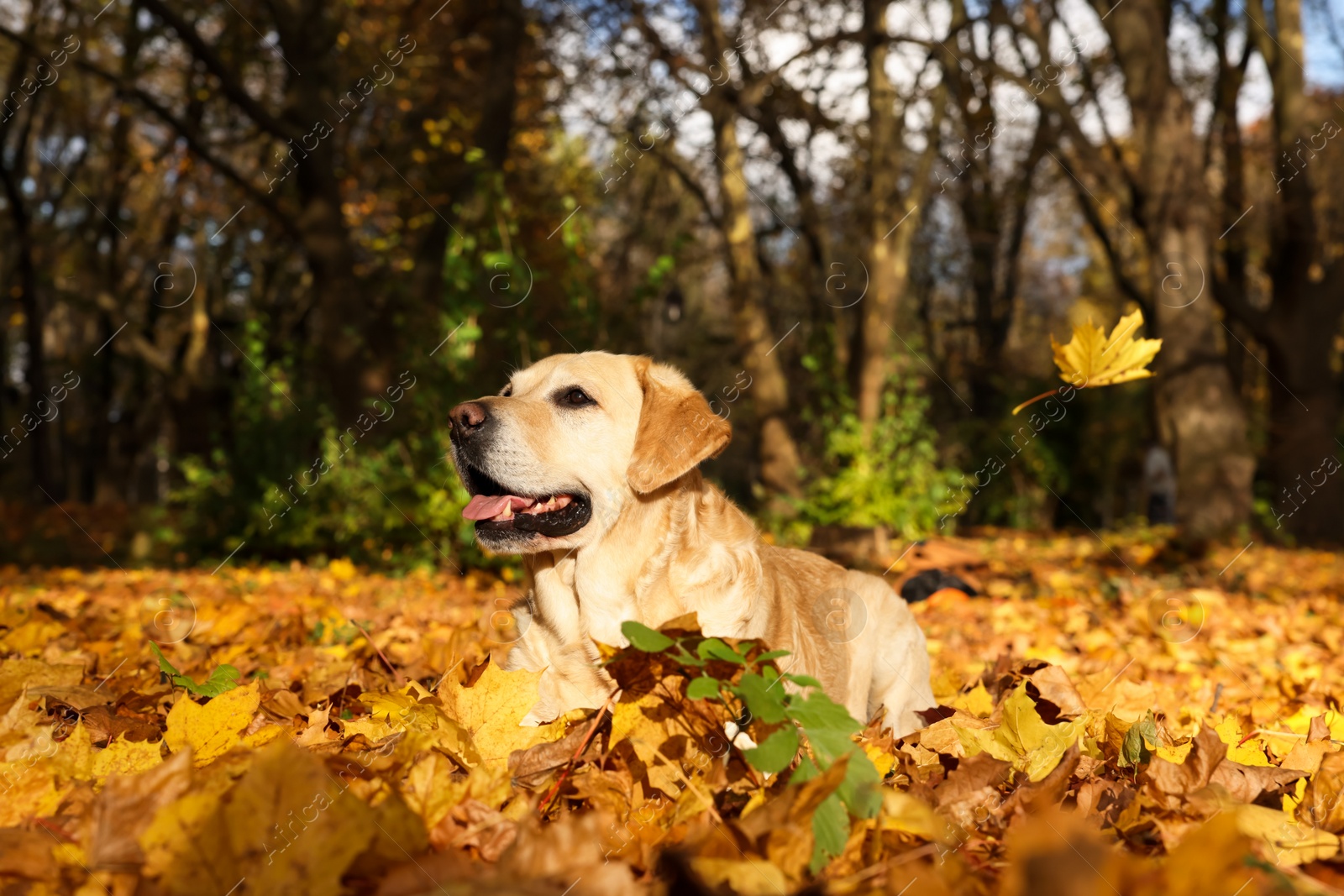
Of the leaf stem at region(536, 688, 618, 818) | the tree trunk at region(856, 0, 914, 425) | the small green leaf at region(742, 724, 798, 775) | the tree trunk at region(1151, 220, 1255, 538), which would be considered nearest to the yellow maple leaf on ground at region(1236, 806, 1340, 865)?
the small green leaf at region(742, 724, 798, 775)

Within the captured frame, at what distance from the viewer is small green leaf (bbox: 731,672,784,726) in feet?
5.94

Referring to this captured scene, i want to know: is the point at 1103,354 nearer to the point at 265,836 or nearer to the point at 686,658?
the point at 686,658

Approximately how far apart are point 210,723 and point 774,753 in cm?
131

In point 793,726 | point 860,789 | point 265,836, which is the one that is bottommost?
point 860,789

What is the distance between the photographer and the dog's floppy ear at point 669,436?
11.1ft

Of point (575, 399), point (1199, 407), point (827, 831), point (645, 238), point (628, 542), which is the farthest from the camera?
point (645, 238)

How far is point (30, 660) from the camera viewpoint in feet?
9.23

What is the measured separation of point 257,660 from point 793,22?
12573 mm

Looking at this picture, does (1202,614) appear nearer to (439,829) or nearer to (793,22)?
(439,829)

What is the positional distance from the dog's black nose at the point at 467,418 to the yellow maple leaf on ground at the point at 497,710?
4.83 ft

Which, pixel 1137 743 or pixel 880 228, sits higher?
pixel 880 228

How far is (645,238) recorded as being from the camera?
15.3 meters

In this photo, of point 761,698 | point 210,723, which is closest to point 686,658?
point 761,698

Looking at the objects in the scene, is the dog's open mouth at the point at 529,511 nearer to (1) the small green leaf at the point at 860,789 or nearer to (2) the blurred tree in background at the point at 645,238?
(1) the small green leaf at the point at 860,789
